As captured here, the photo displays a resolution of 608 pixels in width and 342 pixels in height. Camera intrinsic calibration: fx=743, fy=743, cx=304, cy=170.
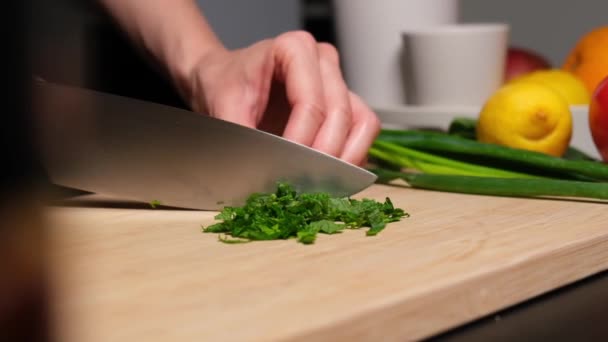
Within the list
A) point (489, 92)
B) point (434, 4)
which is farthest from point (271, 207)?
point (434, 4)

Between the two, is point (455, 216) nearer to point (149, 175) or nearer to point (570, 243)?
point (570, 243)

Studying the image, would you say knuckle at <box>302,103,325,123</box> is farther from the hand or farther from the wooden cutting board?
the wooden cutting board

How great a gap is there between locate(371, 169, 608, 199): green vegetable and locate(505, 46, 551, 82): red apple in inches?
29.2

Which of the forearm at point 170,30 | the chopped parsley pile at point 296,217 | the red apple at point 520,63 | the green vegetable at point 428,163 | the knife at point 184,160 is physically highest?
the red apple at point 520,63

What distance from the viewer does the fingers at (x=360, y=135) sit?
100 centimetres

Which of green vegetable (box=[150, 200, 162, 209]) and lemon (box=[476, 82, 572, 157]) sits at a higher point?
lemon (box=[476, 82, 572, 157])

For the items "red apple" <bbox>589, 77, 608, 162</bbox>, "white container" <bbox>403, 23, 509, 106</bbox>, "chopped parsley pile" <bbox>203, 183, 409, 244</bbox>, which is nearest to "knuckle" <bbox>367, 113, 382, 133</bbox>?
"chopped parsley pile" <bbox>203, 183, 409, 244</bbox>

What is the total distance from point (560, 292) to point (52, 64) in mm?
581

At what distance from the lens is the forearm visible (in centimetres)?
120

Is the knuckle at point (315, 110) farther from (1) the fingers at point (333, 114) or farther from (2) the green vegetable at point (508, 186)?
(2) the green vegetable at point (508, 186)

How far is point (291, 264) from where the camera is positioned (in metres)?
0.61

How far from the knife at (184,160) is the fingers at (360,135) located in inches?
4.9

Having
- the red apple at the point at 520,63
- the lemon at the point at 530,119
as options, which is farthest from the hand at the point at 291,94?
the red apple at the point at 520,63

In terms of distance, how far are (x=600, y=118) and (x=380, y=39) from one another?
628 mm
